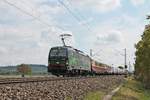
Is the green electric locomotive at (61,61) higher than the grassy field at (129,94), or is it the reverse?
the green electric locomotive at (61,61)

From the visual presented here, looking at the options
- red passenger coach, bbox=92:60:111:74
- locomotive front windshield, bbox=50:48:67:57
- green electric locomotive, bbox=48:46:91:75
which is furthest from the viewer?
red passenger coach, bbox=92:60:111:74

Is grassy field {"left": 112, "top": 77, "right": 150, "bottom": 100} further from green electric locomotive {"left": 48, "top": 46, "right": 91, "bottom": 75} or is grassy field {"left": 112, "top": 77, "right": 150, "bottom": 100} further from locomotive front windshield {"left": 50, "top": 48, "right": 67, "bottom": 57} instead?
locomotive front windshield {"left": 50, "top": 48, "right": 67, "bottom": 57}

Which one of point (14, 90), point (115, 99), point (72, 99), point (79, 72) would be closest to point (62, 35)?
point (79, 72)

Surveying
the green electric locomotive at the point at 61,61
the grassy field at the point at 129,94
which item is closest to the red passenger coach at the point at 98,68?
the grassy field at the point at 129,94

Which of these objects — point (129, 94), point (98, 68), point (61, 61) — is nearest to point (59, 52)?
point (61, 61)

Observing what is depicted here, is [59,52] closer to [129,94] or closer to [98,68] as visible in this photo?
[129,94]

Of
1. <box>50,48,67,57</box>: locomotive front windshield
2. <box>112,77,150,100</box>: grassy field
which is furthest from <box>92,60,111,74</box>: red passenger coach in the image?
<box>50,48,67,57</box>: locomotive front windshield

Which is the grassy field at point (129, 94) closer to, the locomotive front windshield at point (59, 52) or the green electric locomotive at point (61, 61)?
the green electric locomotive at point (61, 61)

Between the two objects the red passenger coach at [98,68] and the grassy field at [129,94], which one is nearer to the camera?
the grassy field at [129,94]

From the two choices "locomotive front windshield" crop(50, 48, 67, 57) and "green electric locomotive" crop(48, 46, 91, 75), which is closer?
"green electric locomotive" crop(48, 46, 91, 75)

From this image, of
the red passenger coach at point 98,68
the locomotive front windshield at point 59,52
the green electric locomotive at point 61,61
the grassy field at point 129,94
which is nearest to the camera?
the grassy field at point 129,94

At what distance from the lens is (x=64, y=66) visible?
48.4m

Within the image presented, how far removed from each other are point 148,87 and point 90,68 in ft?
38.6

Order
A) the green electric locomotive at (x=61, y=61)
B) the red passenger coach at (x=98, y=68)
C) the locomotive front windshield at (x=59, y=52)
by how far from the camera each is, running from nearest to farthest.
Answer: the green electric locomotive at (x=61, y=61) → the locomotive front windshield at (x=59, y=52) → the red passenger coach at (x=98, y=68)
